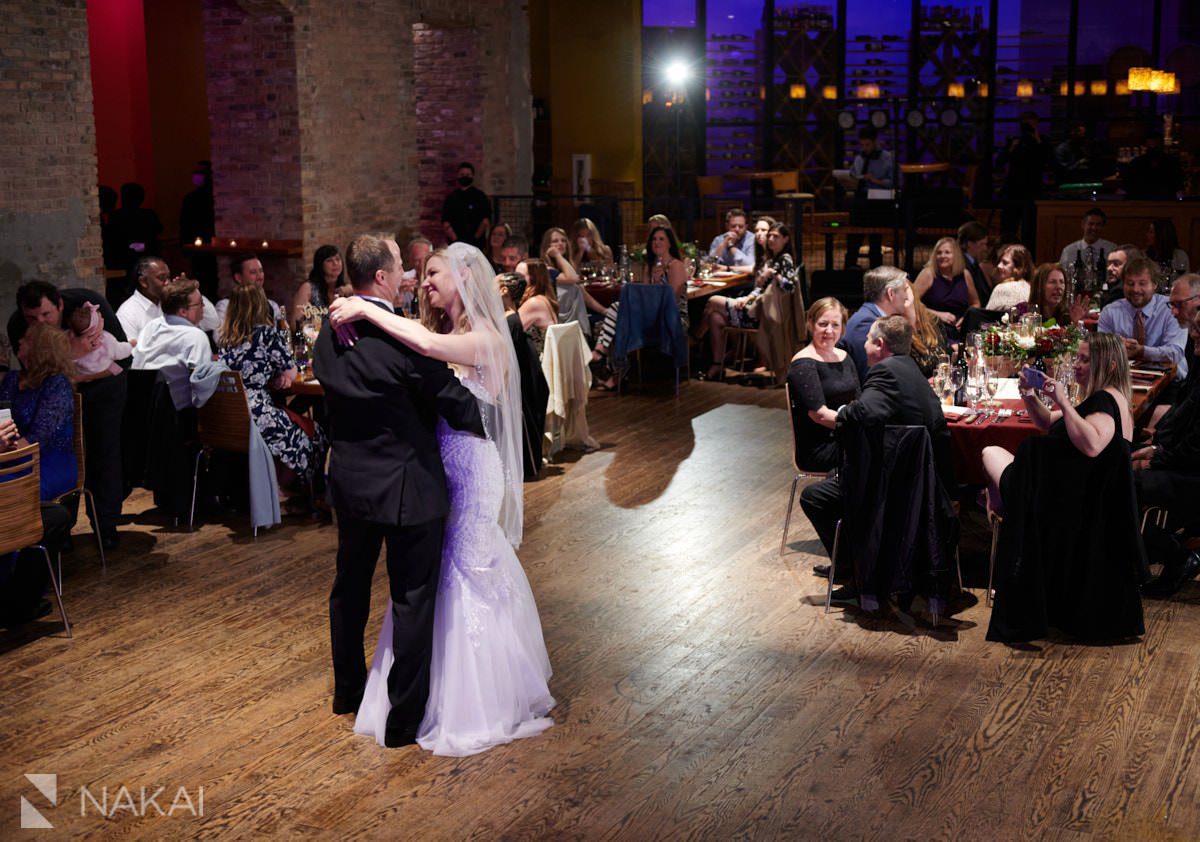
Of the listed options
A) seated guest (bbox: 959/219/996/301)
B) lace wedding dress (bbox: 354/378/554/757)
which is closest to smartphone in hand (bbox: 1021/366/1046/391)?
lace wedding dress (bbox: 354/378/554/757)

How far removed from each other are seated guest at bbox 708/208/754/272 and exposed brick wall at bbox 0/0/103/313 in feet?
17.1

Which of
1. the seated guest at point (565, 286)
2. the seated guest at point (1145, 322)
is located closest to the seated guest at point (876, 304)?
the seated guest at point (1145, 322)

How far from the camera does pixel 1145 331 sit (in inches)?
290

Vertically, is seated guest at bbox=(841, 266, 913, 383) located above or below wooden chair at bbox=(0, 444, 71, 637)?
above

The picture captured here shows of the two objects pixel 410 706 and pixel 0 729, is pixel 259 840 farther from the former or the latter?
pixel 0 729

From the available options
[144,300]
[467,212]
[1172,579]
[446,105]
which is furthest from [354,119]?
[1172,579]

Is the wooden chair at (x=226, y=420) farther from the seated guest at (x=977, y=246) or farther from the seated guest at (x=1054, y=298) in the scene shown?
the seated guest at (x=977, y=246)

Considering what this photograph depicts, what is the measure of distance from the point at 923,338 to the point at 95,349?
4.10m

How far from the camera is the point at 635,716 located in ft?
15.1

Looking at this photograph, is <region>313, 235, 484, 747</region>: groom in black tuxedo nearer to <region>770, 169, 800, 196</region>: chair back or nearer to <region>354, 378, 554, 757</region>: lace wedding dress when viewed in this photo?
<region>354, 378, 554, 757</region>: lace wedding dress

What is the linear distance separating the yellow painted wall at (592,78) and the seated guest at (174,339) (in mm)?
10133

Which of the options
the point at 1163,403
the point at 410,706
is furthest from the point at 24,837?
the point at 1163,403

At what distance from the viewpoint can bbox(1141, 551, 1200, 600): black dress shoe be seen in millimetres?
5770

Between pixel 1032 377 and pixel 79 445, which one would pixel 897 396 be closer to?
pixel 1032 377
